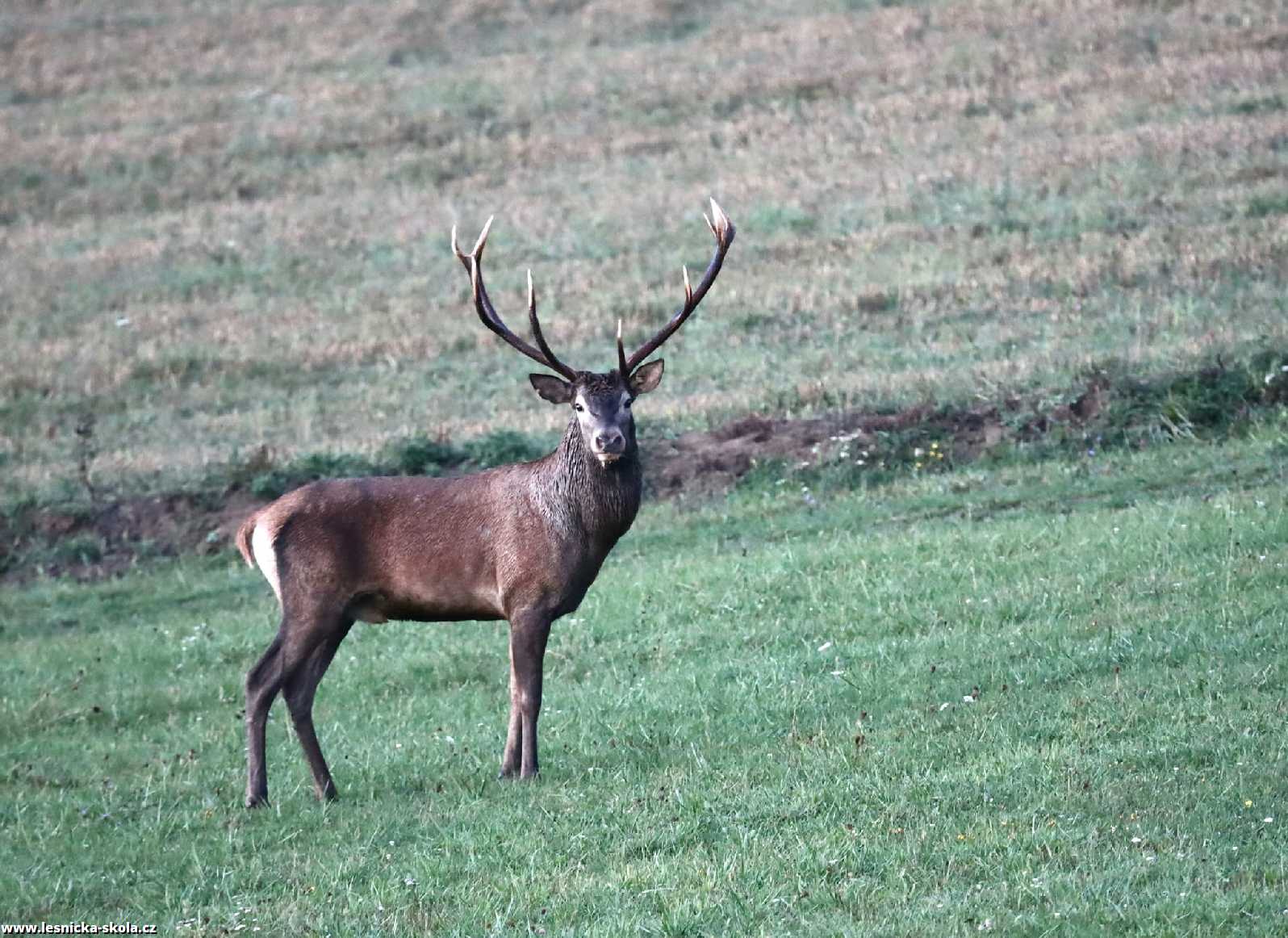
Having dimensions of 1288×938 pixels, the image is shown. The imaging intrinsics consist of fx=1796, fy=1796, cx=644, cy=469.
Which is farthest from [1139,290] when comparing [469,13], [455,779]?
[469,13]

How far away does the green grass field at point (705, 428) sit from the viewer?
282 inches

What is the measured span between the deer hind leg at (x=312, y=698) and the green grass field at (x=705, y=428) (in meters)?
0.21

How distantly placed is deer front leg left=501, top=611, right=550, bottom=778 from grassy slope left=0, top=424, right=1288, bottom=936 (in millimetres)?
180

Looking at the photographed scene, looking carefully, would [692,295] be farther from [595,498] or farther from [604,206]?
[604,206]

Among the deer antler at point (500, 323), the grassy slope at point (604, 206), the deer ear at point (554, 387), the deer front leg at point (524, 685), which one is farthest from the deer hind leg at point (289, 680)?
the grassy slope at point (604, 206)

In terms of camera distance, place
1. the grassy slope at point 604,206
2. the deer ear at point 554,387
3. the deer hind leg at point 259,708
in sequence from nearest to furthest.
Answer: the deer hind leg at point 259,708
the deer ear at point 554,387
the grassy slope at point 604,206

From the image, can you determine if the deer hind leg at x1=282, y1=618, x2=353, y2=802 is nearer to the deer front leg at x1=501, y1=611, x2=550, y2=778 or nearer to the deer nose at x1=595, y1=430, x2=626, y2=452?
the deer front leg at x1=501, y1=611, x2=550, y2=778

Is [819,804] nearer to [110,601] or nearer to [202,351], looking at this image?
[110,601]

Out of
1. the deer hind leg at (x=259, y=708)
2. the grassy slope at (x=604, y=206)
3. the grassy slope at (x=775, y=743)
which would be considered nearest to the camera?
the grassy slope at (x=775, y=743)

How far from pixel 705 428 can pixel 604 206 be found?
11.3 meters

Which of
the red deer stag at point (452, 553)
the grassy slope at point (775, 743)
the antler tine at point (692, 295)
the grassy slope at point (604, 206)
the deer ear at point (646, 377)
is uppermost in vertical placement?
the antler tine at point (692, 295)

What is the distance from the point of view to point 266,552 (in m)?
9.26

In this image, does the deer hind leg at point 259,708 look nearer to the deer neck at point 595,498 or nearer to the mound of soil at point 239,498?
the deer neck at point 595,498

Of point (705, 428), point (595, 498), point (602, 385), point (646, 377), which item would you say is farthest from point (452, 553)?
point (705, 428)
